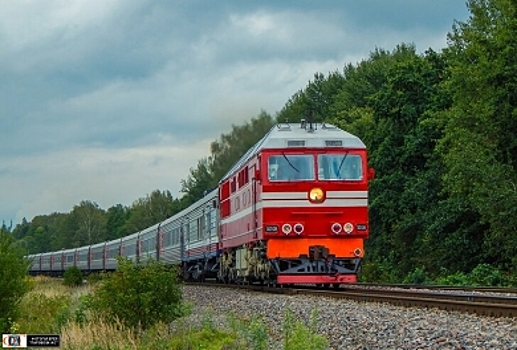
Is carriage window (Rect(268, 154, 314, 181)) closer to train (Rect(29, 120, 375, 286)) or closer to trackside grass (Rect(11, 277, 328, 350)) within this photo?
train (Rect(29, 120, 375, 286))

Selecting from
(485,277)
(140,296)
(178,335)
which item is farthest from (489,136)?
A: (178,335)

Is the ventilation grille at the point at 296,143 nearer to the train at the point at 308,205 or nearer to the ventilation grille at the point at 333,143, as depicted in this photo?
the train at the point at 308,205

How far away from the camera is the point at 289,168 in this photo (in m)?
22.4

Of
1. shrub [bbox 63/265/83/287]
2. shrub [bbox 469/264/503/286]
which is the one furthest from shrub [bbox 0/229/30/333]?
shrub [bbox 63/265/83/287]

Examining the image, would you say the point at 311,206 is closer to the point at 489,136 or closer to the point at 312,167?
the point at 312,167

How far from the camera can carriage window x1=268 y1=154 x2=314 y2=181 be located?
22328mm

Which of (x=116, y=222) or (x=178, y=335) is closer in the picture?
(x=178, y=335)

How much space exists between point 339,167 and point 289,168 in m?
1.27

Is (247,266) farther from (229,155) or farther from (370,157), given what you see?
(370,157)

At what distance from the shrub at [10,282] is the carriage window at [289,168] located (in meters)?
7.01

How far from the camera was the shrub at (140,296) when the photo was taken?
1568 centimetres

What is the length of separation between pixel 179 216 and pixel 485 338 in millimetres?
34509

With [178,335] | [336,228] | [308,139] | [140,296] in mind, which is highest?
[308,139]

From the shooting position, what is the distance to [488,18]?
45719mm
